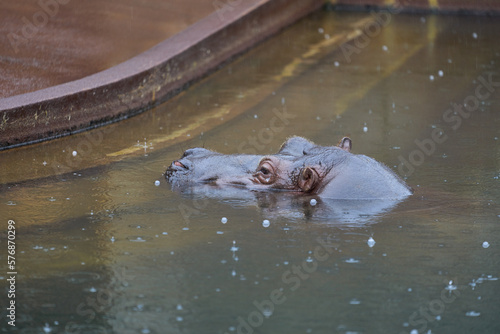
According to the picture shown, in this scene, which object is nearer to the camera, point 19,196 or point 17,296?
point 17,296

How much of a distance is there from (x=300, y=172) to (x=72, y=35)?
4.58 m

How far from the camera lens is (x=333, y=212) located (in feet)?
18.4

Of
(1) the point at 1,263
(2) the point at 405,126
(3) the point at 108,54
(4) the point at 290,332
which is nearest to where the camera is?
(4) the point at 290,332

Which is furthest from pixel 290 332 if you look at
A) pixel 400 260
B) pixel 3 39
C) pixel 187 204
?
pixel 3 39

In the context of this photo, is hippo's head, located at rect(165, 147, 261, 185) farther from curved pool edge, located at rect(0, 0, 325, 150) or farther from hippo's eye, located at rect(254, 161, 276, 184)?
curved pool edge, located at rect(0, 0, 325, 150)

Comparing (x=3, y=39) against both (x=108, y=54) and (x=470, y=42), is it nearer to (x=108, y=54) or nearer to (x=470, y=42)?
(x=108, y=54)

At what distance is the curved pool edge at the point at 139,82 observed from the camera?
7480 millimetres

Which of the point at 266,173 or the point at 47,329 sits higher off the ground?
the point at 266,173

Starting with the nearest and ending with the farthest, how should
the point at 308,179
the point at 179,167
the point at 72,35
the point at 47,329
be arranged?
the point at 47,329, the point at 308,179, the point at 179,167, the point at 72,35

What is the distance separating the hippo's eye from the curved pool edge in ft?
7.90

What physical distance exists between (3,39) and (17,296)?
208 inches

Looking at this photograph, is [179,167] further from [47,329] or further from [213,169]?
[47,329]

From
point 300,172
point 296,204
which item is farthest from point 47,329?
point 300,172

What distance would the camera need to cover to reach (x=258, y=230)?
5277 millimetres
